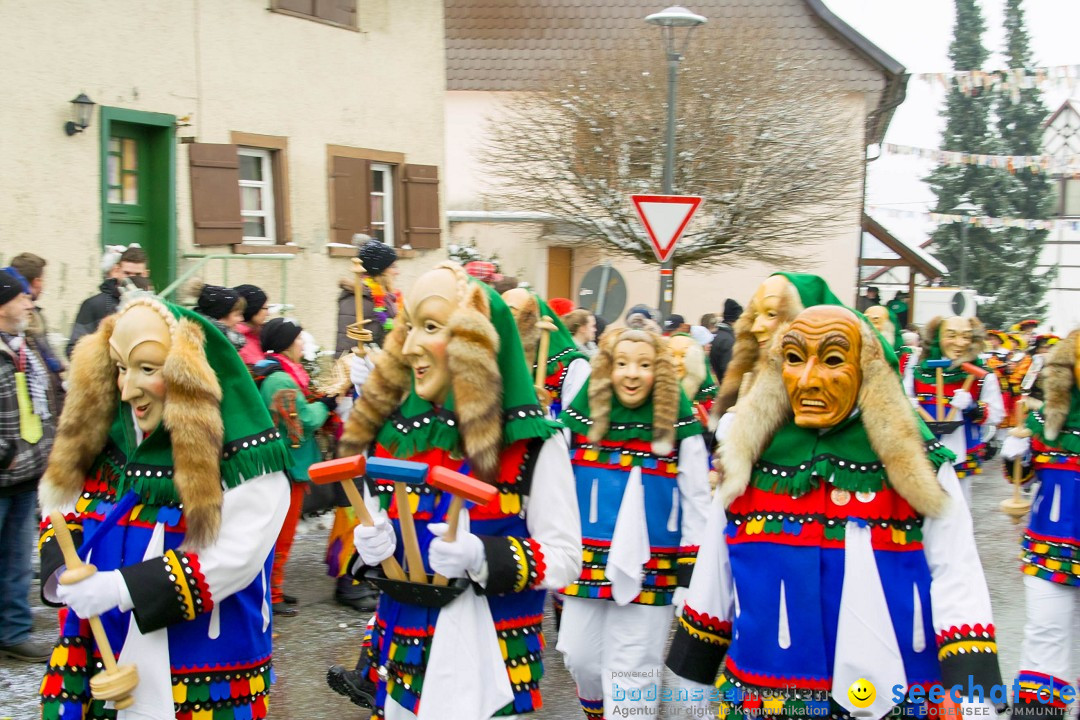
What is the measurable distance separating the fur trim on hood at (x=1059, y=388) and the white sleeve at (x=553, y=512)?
3063 millimetres

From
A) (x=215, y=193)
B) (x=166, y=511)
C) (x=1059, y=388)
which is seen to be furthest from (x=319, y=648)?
(x=215, y=193)

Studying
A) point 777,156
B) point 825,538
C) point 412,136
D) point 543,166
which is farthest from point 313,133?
point 825,538

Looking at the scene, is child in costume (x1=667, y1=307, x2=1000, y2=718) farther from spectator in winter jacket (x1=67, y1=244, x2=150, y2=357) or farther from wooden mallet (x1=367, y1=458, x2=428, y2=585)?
spectator in winter jacket (x1=67, y1=244, x2=150, y2=357)

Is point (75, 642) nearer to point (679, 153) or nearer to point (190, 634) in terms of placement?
point (190, 634)

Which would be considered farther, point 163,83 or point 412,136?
point 412,136

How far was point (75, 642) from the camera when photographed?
10.8 feet

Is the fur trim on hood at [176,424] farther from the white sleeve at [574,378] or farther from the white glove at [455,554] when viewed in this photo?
the white sleeve at [574,378]

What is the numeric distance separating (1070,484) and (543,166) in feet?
55.2

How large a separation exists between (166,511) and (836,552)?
1830mm

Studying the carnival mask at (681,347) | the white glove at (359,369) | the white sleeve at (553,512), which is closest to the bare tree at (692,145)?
the carnival mask at (681,347)

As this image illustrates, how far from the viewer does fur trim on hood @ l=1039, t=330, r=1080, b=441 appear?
552 cm

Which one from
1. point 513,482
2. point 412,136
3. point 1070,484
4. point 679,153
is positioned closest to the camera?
point 513,482

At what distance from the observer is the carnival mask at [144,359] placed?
3.27m

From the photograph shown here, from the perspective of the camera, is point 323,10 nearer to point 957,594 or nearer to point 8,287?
point 8,287
